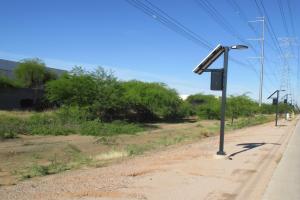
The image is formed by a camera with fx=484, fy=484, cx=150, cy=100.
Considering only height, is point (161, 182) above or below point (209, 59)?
below

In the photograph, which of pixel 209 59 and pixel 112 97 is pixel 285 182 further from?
pixel 112 97

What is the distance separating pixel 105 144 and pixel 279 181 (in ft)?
59.4

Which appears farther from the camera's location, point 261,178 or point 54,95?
point 54,95

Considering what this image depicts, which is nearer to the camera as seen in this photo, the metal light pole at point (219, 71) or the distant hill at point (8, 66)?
the metal light pole at point (219, 71)

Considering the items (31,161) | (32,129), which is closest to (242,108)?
(32,129)

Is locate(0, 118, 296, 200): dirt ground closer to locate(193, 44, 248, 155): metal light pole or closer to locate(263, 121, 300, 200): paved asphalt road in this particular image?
locate(263, 121, 300, 200): paved asphalt road

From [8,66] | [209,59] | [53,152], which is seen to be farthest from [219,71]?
[8,66]

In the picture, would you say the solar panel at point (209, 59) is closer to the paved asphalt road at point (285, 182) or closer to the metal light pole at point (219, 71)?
the metal light pole at point (219, 71)

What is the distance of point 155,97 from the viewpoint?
62.2 metres

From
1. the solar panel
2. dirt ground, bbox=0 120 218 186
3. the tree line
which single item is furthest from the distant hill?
the solar panel

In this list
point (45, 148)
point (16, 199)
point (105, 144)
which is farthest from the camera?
point (105, 144)

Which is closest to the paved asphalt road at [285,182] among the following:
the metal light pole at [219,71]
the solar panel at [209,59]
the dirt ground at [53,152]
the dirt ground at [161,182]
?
the dirt ground at [161,182]

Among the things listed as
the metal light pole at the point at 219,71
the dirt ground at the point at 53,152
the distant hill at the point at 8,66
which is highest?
the distant hill at the point at 8,66

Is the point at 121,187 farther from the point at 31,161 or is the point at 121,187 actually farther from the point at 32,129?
the point at 32,129
